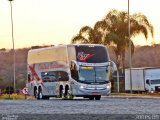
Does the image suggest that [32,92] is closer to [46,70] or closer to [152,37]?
[46,70]

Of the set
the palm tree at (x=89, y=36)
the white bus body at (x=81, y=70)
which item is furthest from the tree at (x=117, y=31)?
the white bus body at (x=81, y=70)

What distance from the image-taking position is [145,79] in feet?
219

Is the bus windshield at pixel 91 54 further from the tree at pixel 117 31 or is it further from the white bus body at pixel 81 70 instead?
the tree at pixel 117 31

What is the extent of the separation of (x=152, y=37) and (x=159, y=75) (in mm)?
6468

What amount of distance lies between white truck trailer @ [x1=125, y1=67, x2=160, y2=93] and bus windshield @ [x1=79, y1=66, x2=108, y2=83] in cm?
2003

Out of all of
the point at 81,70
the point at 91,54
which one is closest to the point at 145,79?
the point at 91,54

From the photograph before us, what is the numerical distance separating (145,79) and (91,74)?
70.6 ft

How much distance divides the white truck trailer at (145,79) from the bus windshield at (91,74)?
2003 centimetres

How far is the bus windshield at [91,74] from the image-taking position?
45.7 metres

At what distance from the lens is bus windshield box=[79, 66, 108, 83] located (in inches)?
1797

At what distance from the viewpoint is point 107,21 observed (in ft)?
250

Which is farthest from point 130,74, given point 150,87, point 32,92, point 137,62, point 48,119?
point 137,62

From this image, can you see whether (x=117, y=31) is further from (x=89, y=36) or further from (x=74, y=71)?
(x=74, y=71)

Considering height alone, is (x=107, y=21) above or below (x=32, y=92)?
above
